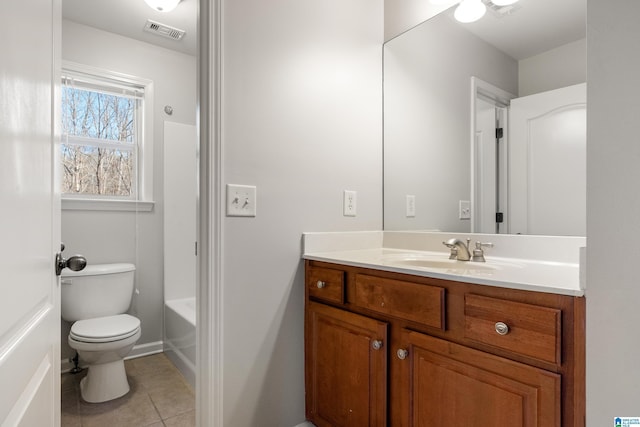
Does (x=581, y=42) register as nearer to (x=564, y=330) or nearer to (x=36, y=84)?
(x=564, y=330)

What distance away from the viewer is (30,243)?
67 cm

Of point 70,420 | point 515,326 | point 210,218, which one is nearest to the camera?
point 515,326

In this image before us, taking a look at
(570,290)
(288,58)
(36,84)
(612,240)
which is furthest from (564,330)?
(288,58)

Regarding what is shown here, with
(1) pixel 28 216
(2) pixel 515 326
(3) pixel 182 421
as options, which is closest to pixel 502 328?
(2) pixel 515 326

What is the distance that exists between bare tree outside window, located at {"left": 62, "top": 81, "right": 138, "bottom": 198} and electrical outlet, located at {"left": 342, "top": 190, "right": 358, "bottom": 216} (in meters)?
1.83

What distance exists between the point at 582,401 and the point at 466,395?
0.91 feet

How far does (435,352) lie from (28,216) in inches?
42.3

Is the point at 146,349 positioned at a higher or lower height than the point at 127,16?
lower

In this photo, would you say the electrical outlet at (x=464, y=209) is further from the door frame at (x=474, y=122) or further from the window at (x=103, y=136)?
the window at (x=103, y=136)

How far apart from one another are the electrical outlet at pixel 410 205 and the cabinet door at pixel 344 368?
0.71 metres

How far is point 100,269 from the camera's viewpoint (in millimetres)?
2197

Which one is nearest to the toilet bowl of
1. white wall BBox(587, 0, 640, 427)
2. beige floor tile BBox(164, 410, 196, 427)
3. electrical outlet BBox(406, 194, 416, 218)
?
beige floor tile BBox(164, 410, 196, 427)

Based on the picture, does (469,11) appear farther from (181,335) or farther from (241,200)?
(181,335)

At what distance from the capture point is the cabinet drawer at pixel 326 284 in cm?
131
